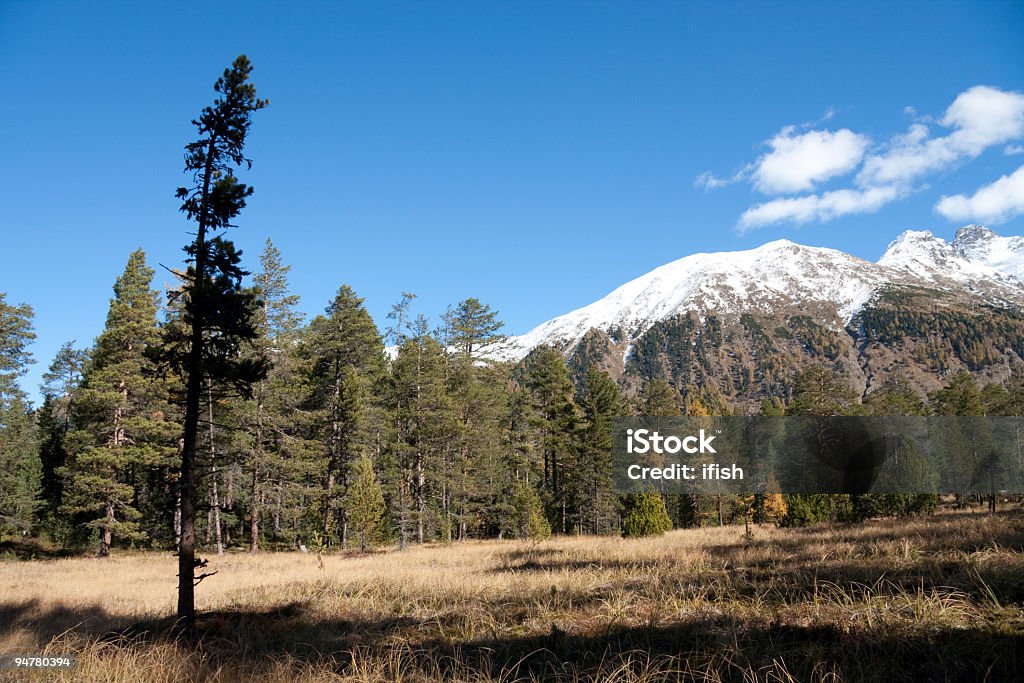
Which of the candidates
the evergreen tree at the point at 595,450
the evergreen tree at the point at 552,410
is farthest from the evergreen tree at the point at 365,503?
the evergreen tree at the point at 595,450

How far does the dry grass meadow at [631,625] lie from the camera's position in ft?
17.6

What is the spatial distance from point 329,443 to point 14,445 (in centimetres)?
1932

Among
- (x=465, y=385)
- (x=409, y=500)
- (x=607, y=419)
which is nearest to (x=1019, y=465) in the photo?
(x=607, y=419)

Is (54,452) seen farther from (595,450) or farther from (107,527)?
(595,450)

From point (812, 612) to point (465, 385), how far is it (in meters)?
33.5

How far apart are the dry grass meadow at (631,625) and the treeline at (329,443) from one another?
15.0 metres

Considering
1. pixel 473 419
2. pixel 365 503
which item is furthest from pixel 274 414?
pixel 473 419

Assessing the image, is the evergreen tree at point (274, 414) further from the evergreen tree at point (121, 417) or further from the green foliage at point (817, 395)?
the green foliage at point (817, 395)

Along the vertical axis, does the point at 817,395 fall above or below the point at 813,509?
above

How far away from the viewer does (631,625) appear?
712cm

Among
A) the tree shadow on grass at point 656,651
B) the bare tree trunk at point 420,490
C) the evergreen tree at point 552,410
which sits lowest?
the bare tree trunk at point 420,490

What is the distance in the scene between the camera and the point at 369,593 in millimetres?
12555

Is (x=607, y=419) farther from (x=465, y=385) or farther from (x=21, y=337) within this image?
(x=21, y=337)

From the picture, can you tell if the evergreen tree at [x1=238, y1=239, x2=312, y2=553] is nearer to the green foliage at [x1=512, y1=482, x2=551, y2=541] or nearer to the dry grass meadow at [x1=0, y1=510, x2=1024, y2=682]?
the green foliage at [x1=512, y1=482, x2=551, y2=541]
